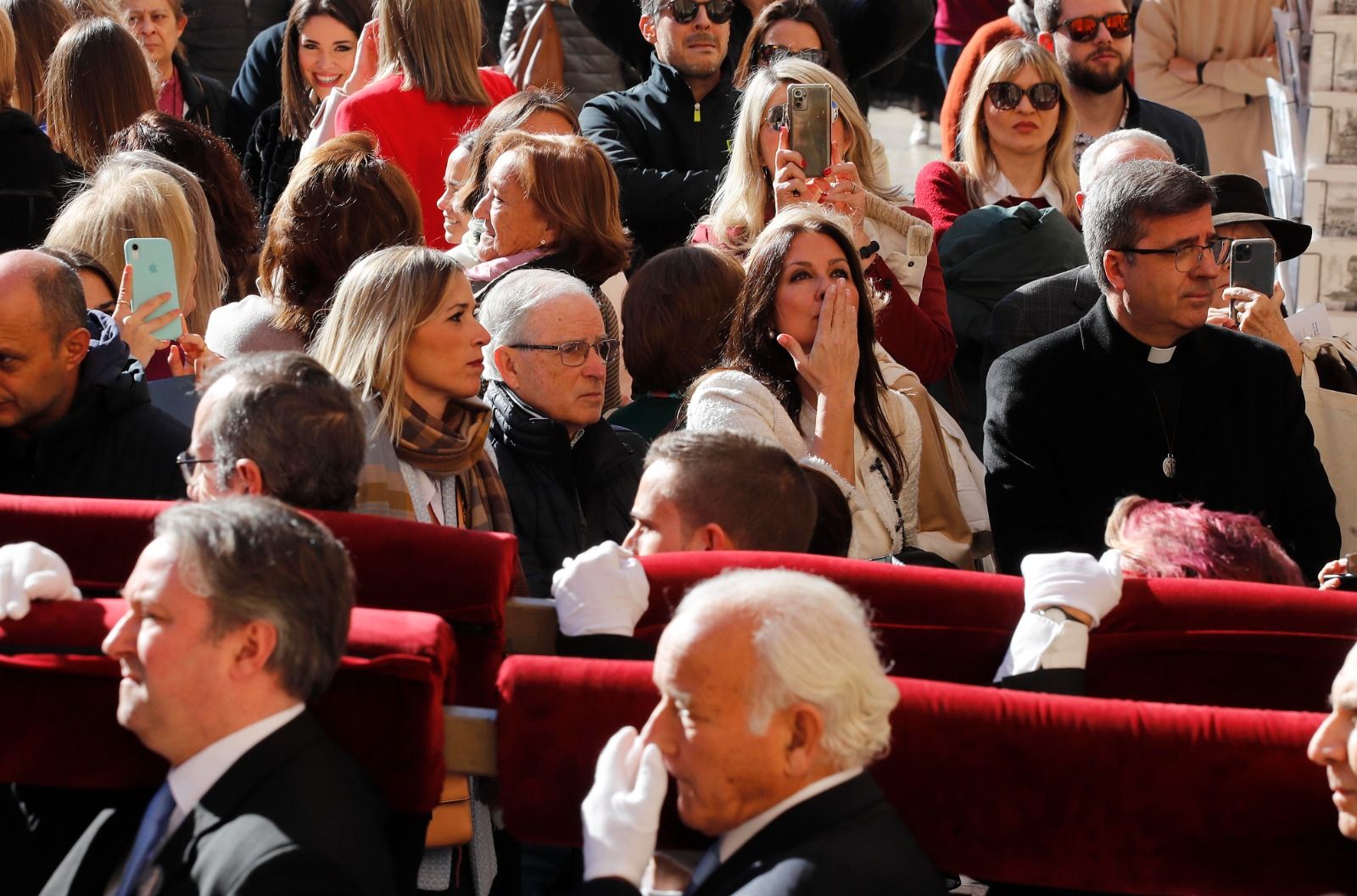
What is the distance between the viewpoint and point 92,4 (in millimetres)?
6426

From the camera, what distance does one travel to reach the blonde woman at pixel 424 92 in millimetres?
5613

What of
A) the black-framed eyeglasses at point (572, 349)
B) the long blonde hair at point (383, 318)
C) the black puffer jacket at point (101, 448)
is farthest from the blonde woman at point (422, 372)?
the black puffer jacket at point (101, 448)

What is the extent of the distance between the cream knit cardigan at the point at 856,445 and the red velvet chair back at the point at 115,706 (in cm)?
141

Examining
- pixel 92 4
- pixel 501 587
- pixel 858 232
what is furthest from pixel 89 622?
pixel 92 4

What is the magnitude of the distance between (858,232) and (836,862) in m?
2.79

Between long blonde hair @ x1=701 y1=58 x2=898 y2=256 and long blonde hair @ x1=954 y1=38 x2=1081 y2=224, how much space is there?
472 mm

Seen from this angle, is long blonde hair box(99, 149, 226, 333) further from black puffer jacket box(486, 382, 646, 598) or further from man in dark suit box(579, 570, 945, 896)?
man in dark suit box(579, 570, 945, 896)

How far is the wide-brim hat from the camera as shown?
199 inches

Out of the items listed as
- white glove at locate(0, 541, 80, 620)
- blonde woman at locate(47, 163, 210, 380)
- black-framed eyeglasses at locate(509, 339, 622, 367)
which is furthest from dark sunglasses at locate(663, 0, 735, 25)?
white glove at locate(0, 541, 80, 620)

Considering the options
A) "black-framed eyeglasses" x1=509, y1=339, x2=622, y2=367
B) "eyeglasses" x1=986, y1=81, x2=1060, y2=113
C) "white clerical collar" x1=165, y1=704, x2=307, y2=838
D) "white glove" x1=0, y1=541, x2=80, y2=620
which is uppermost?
"eyeglasses" x1=986, y1=81, x2=1060, y2=113

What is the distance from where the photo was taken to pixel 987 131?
562 cm

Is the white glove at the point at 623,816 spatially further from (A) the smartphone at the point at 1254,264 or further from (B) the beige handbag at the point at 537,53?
(B) the beige handbag at the point at 537,53

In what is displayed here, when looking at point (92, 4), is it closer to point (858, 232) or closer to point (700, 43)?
point (700, 43)

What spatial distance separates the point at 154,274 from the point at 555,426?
3.72ft
